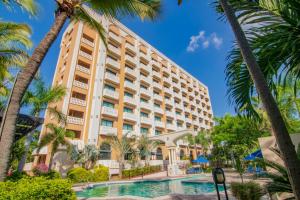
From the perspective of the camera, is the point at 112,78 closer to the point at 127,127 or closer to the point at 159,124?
the point at 127,127

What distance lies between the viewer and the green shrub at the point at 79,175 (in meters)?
19.2

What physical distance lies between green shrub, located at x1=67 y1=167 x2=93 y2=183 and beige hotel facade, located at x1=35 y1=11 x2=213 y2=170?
404 centimetres

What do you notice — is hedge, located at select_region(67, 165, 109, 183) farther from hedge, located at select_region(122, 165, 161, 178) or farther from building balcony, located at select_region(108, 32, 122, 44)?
building balcony, located at select_region(108, 32, 122, 44)

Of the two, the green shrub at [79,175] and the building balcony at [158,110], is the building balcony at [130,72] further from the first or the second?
the green shrub at [79,175]

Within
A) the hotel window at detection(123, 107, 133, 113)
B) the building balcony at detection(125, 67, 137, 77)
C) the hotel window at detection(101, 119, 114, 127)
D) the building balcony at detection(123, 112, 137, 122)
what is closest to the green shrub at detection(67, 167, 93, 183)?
the hotel window at detection(101, 119, 114, 127)

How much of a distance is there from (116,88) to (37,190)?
1053 inches

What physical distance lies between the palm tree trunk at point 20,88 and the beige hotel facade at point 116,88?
1026 cm

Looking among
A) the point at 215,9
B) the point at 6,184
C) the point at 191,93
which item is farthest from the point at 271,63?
the point at 191,93

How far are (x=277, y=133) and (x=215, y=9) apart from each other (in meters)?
3.45

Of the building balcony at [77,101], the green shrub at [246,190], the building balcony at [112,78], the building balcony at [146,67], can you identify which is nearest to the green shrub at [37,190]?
the green shrub at [246,190]

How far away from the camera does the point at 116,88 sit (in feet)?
101

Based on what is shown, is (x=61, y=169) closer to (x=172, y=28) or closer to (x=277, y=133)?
(x=172, y=28)

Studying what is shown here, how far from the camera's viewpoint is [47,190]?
4.79 metres

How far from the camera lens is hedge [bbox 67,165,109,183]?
19.3 metres
